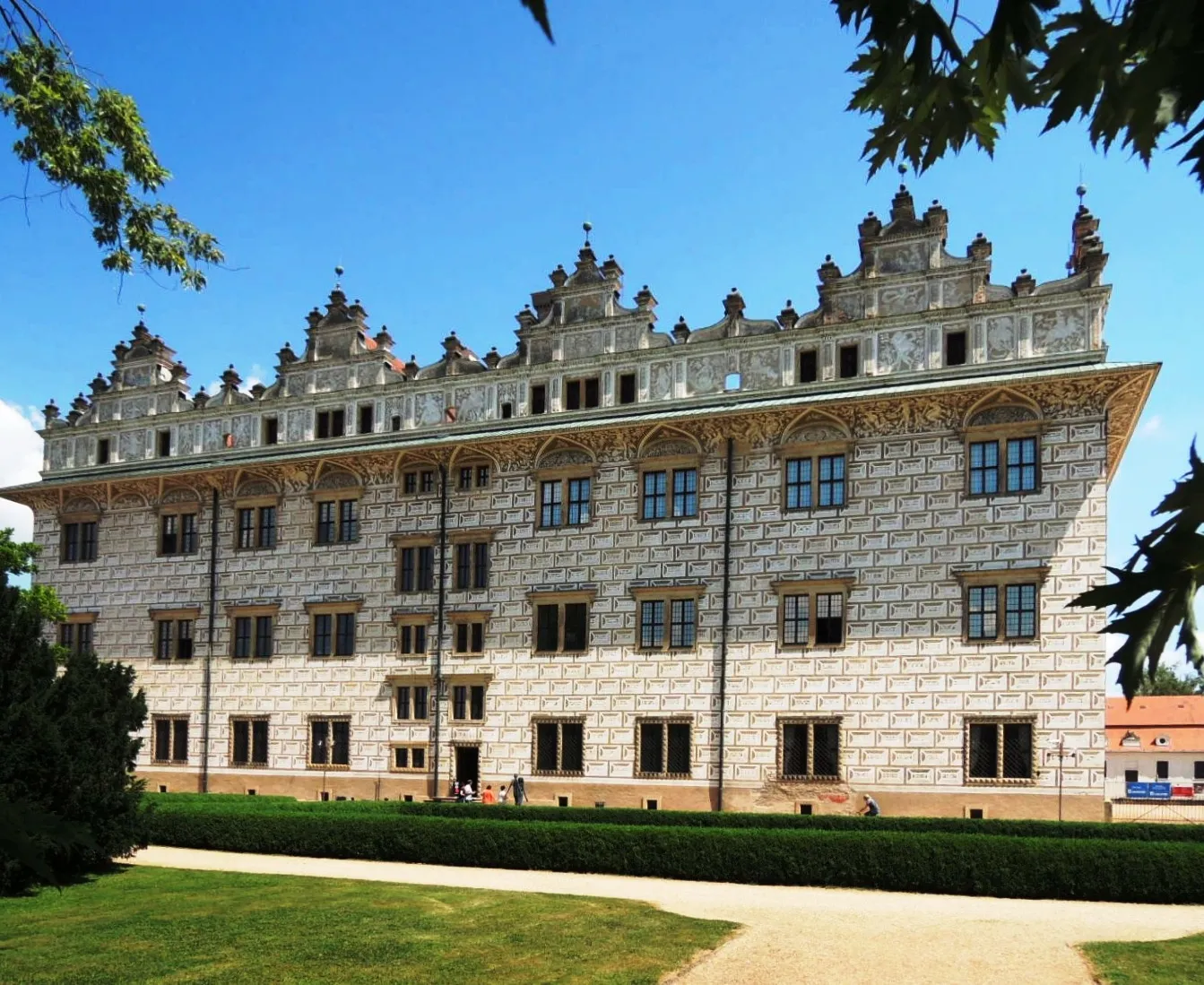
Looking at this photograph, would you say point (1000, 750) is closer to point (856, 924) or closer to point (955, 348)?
point (955, 348)

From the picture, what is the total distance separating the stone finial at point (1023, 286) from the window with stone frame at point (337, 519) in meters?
18.0

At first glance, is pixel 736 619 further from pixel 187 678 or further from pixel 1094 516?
pixel 187 678

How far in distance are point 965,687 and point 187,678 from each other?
71.3ft

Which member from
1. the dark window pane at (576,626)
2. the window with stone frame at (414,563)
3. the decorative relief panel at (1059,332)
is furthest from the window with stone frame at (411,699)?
the decorative relief panel at (1059,332)

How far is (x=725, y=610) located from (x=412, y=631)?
28.7 feet

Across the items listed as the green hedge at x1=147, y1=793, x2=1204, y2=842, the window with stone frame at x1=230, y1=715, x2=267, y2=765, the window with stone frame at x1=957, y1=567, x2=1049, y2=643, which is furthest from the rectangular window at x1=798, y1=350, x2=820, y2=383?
the window with stone frame at x1=230, y1=715, x2=267, y2=765

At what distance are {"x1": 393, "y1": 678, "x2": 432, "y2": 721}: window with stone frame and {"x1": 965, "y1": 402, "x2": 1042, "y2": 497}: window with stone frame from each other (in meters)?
14.6

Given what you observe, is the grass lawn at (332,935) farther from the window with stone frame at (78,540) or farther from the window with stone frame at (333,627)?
the window with stone frame at (78,540)

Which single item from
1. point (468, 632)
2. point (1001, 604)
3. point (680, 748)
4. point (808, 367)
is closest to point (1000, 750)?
point (1001, 604)

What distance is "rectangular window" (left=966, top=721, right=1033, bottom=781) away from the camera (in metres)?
25.5

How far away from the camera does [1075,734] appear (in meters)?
25.1

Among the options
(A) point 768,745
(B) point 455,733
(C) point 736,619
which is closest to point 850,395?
(C) point 736,619

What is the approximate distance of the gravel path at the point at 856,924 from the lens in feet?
40.7

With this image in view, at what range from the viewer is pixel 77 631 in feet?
119
